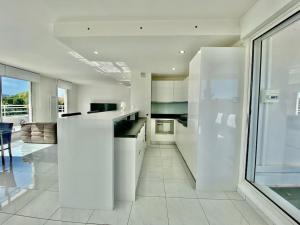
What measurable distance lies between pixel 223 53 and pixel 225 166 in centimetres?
170

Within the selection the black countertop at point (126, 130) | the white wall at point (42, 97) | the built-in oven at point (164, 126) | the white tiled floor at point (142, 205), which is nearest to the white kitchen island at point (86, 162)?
the white tiled floor at point (142, 205)

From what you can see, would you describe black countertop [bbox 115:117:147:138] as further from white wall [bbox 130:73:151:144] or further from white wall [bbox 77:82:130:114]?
white wall [bbox 77:82:130:114]

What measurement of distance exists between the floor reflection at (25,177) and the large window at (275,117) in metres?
3.15

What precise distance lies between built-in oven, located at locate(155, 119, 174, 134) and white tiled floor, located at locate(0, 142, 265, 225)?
85.0 inches

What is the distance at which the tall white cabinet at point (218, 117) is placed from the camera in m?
2.39

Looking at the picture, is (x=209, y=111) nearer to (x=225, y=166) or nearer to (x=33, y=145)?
(x=225, y=166)

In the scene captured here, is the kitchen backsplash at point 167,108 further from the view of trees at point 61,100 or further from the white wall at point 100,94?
the view of trees at point 61,100

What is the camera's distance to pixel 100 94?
10281 mm

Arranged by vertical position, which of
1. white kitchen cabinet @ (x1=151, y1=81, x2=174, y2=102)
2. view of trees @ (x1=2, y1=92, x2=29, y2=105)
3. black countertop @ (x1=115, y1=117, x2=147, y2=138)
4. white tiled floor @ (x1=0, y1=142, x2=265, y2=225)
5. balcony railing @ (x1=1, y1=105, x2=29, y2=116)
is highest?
white kitchen cabinet @ (x1=151, y1=81, x2=174, y2=102)

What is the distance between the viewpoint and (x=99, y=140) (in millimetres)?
1984

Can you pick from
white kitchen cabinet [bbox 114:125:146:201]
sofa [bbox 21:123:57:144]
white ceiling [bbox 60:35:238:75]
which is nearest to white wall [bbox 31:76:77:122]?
sofa [bbox 21:123:57:144]

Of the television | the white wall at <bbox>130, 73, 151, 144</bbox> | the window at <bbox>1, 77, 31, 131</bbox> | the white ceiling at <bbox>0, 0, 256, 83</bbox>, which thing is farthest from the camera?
the television

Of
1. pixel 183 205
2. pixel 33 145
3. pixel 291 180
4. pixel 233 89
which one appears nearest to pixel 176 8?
pixel 233 89

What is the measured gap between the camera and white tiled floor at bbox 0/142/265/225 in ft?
6.08
